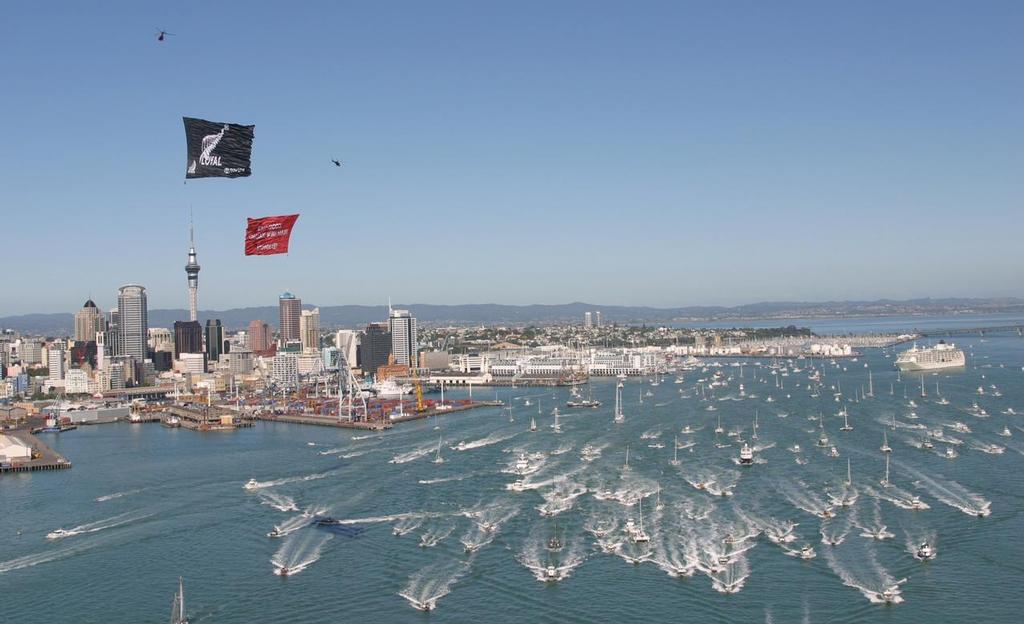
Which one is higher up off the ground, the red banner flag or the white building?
the red banner flag

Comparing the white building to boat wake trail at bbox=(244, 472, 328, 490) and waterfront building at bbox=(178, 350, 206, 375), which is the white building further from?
boat wake trail at bbox=(244, 472, 328, 490)

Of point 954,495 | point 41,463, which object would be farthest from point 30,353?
point 954,495

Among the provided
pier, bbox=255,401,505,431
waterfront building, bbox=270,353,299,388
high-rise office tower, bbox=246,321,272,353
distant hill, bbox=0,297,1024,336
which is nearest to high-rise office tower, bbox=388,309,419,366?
waterfront building, bbox=270,353,299,388

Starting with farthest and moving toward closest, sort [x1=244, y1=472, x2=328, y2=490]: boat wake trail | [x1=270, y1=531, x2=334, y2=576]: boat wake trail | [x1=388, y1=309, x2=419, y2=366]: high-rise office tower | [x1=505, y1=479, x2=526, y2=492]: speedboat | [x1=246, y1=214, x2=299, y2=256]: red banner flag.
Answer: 1. [x1=388, y1=309, x2=419, y2=366]: high-rise office tower
2. [x1=244, y1=472, x2=328, y2=490]: boat wake trail
3. [x1=505, y1=479, x2=526, y2=492]: speedboat
4. [x1=270, y1=531, x2=334, y2=576]: boat wake trail
5. [x1=246, y1=214, x2=299, y2=256]: red banner flag

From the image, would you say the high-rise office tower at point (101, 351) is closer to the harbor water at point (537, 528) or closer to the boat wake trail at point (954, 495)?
the harbor water at point (537, 528)

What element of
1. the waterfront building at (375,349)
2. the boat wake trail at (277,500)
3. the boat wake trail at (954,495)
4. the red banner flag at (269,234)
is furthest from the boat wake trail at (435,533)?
the waterfront building at (375,349)

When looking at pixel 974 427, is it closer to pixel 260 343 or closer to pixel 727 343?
pixel 727 343
